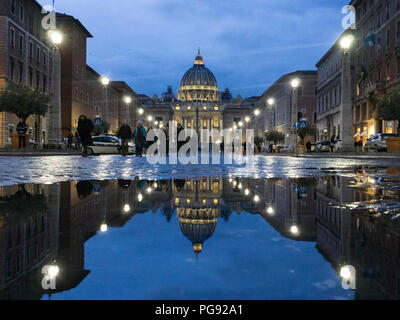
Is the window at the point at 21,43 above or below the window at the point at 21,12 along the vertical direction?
below

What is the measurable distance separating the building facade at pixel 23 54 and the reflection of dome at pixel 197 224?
103 feet

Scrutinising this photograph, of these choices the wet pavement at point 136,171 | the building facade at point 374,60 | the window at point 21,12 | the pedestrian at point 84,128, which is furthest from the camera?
the window at point 21,12

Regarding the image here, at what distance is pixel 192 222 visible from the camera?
3.35 meters

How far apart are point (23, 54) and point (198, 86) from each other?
5736 inches

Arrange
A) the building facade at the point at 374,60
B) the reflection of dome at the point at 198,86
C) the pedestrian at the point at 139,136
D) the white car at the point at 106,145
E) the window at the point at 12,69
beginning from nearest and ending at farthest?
the pedestrian at the point at 139,136
the white car at the point at 106,145
the building facade at the point at 374,60
the window at the point at 12,69
the reflection of dome at the point at 198,86

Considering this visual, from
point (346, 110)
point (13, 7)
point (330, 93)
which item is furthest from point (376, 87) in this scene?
point (13, 7)

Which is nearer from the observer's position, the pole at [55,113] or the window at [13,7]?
the pole at [55,113]

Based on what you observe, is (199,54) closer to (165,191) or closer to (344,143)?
(344,143)

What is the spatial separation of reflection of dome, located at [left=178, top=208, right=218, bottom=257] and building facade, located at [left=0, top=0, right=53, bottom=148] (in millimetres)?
31466

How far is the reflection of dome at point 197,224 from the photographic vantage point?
269 centimetres

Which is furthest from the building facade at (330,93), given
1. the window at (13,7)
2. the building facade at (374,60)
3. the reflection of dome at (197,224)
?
the reflection of dome at (197,224)

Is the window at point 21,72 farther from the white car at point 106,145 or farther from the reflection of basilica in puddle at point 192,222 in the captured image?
the reflection of basilica in puddle at point 192,222

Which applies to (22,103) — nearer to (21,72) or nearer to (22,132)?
(22,132)

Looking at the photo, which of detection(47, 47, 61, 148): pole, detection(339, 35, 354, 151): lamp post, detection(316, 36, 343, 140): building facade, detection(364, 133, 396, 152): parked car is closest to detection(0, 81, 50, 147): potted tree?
detection(47, 47, 61, 148): pole
